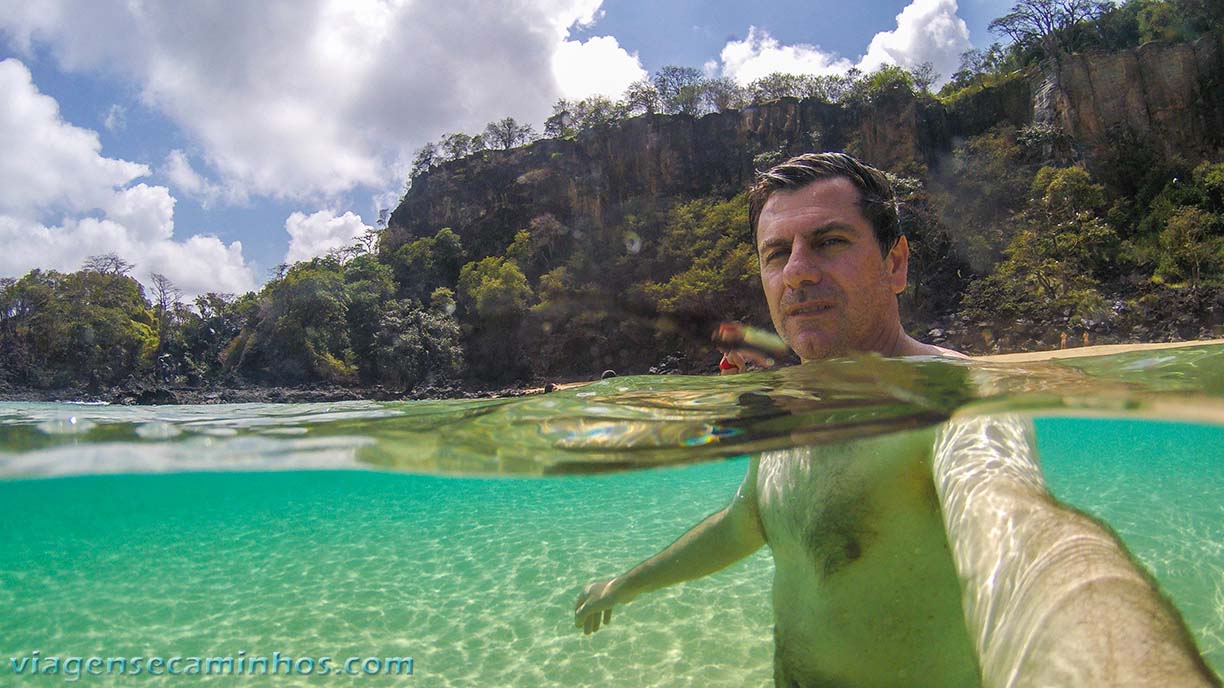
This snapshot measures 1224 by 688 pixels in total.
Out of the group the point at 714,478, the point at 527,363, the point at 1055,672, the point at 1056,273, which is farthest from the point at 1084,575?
the point at 527,363

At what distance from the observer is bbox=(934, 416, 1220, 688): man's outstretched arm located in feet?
2.77

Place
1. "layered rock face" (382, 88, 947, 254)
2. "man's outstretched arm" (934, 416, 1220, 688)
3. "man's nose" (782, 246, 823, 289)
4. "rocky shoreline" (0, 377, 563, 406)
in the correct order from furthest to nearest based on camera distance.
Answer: "layered rock face" (382, 88, 947, 254)
"rocky shoreline" (0, 377, 563, 406)
"man's nose" (782, 246, 823, 289)
"man's outstretched arm" (934, 416, 1220, 688)

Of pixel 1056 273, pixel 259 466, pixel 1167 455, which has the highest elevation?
pixel 1056 273

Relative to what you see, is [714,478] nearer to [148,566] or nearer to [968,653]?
[148,566]

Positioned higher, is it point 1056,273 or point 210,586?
point 1056,273

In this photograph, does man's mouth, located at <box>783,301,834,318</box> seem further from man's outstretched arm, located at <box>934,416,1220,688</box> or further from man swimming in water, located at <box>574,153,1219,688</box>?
man's outstretched arm, located at <box>934,416,1220,688</box>

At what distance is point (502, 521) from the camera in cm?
1018

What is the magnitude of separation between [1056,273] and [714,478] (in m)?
21.8

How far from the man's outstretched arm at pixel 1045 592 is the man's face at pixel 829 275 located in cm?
70

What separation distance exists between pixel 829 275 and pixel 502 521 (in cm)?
896

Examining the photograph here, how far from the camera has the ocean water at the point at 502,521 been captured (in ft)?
10.8

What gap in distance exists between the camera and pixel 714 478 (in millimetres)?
12602

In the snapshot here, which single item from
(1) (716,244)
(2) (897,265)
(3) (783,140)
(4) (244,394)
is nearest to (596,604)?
(2) (897,265)

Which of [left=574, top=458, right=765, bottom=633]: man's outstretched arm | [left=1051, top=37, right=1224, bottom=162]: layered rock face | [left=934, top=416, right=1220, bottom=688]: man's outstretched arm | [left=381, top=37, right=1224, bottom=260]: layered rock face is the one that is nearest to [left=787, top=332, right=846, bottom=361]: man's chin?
[left=574, top=458, right=765, bottom=633]: man's outstretched arm
